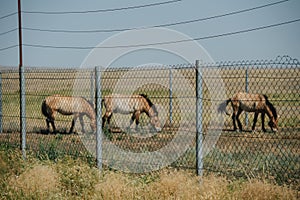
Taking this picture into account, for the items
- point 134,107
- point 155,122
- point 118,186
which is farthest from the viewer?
point 134,107

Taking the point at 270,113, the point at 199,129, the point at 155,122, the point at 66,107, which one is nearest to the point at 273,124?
the point at 270,113

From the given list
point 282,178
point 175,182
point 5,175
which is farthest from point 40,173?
point 282,178

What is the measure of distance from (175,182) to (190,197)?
595 mm

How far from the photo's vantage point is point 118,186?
632 centimetres

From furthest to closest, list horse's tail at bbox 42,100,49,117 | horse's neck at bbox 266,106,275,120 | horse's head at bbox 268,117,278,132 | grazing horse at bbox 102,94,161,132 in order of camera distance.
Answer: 1. horse's tail at bbox 42,100,49,117
2. grazing horse at bbox 102,94,161,132
3. horse's neck at bbox 266,106,275,120
4. horse's head at bbox 268,117,278,132

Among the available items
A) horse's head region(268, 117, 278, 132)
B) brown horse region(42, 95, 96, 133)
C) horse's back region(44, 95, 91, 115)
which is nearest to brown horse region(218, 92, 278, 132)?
horse's head region(268, 117, 278, 132)

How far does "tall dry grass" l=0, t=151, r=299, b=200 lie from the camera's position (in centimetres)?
579

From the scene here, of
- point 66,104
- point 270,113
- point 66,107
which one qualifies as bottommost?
point 270,113

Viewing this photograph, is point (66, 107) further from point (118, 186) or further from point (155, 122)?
point (118, 186)

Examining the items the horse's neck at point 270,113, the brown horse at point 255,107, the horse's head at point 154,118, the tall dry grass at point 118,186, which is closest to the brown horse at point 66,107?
the horse's head at point 154,118

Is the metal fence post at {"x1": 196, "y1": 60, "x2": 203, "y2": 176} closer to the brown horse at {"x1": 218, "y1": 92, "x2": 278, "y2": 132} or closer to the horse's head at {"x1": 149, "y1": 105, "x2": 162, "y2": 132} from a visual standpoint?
the brown horse at {"x1": 218, "y1": 92, "x2": 278, "y2": 132}

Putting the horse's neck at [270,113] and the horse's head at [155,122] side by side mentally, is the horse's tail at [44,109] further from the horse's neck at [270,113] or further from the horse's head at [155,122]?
the horse's neck at [270,113]

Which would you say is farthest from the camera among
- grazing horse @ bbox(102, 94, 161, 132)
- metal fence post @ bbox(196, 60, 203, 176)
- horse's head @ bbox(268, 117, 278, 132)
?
grazing horse @ bbox(102, 94, 161, 132)

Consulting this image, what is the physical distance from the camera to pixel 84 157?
8.57 meters
